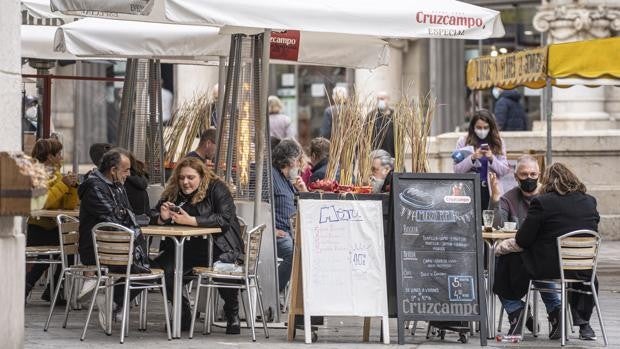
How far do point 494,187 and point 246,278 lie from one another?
144 inches

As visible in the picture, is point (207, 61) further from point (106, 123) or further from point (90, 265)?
point (106, 123)

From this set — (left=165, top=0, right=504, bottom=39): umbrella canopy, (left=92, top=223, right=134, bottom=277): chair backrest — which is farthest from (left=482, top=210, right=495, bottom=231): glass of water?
(left=92, top=223, right=134, bottom=277): chair backrest

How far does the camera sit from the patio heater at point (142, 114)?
52.6 feet

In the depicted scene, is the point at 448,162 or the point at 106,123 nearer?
the point at 448,162

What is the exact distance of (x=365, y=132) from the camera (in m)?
12.4

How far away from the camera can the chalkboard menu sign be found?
453 inches

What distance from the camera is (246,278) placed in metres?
11.7

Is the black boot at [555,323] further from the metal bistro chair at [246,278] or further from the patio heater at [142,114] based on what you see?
the patio heater at [142,114]

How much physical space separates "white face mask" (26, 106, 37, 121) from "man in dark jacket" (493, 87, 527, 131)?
6.93 metres

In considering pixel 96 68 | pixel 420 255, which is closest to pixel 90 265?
pixel 420 255

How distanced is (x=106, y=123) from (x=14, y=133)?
2193 cm

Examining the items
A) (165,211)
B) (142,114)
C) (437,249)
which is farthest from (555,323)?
(142,114)

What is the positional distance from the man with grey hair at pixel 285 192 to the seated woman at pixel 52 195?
1892 millimetres

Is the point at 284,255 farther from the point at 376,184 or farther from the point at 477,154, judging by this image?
the point at 477,154
